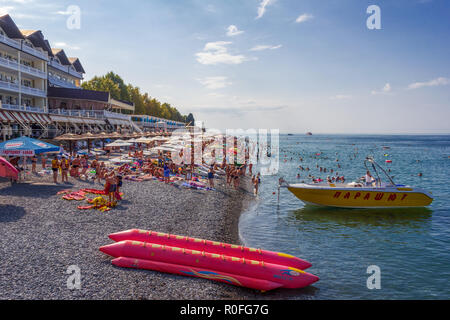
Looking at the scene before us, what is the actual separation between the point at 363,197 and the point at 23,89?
39.8 meters

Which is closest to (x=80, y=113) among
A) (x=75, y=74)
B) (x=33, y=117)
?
(x=33, y=117)

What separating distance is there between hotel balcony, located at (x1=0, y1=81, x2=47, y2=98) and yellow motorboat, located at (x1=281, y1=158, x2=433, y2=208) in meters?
33.0

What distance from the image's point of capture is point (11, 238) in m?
10.8

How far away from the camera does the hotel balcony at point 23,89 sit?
1322 inches

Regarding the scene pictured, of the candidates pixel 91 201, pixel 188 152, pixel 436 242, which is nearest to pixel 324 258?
pixel 436 242

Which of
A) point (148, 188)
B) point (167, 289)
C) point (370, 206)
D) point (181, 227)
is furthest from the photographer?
point (148, 188)

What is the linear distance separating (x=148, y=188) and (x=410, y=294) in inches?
627

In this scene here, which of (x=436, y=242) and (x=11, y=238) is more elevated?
(x=11, y=238)

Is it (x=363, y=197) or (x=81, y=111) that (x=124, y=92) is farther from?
(x=363, y=197)

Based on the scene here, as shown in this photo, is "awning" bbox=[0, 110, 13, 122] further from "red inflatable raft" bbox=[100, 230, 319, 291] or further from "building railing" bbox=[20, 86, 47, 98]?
"red inflatable raft" bbox=[100, 230, 319, 291]

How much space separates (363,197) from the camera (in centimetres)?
1878

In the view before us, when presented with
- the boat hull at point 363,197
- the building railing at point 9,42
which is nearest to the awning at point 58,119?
the building railing at point 9,42

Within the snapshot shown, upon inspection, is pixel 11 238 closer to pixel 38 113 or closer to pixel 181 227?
pixel 181 227

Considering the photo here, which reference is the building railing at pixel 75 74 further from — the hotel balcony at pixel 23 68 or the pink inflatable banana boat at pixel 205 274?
the pink inflatable banana boat at pixel 205 274
